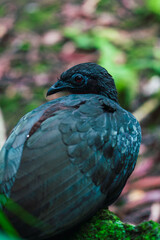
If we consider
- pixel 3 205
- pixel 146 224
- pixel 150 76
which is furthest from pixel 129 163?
pixel 150 76

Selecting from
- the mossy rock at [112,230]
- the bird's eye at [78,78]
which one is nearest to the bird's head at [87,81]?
the bird's eye at [78,78]

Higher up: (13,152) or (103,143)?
(13,152)

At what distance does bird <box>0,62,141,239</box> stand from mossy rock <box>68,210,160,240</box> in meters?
0.18

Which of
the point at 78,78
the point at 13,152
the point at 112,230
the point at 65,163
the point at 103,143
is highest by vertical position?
the point at 78,78

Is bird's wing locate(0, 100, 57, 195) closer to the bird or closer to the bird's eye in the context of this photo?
the bird

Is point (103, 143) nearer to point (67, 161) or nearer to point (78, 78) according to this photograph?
point (67, 161)

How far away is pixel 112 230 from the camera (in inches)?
129

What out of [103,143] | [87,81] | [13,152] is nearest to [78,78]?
[87,81]

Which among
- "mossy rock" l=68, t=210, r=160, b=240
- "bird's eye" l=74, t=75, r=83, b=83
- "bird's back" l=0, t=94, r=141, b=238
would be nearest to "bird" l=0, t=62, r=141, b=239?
"bird's back" l=0, t=94, r=141, b=238

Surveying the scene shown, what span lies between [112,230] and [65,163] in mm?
719

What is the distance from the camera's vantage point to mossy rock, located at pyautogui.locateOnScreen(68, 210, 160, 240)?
307 cm

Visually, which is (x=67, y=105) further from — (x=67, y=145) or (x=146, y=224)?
(x=146, y=224)

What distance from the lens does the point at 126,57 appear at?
9.16 meters

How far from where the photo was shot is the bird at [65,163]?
9.57 ft
